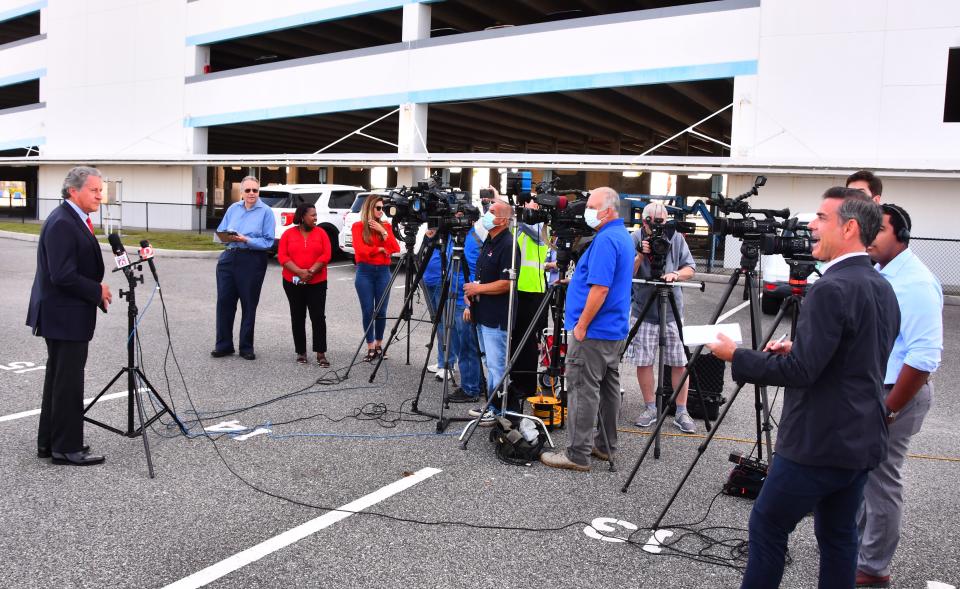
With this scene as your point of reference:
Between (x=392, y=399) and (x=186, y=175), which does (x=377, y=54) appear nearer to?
(x=186, y=175)

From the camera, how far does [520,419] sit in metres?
6.04

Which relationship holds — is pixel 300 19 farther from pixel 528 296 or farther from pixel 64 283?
pixel 64 283

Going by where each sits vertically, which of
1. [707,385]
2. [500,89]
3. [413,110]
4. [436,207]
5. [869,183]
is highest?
[500,89]

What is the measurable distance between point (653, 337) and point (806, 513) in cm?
358

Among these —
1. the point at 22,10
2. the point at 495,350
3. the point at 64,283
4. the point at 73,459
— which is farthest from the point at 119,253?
the point at 22,10

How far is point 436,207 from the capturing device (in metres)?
6.87

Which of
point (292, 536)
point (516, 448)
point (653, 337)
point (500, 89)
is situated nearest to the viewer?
point (292, 536)

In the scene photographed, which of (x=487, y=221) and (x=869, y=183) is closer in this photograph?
(x=869, y=183)

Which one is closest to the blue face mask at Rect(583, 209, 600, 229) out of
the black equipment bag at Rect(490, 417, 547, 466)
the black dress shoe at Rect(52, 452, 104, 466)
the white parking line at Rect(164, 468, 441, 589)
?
the black equipment bag at Rect(490, 417, 547, 466)

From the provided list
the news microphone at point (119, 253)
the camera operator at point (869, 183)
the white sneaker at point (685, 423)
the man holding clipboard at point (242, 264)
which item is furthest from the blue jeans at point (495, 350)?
the man holding clipboard at point (242, 264)

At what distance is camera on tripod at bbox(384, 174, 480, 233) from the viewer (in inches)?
267

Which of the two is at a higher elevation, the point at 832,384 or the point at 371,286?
Result: the point at 832,384

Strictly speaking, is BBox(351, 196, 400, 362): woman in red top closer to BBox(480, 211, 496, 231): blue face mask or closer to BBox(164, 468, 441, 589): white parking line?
BBox(480, 211, 496, 231): blue face mask

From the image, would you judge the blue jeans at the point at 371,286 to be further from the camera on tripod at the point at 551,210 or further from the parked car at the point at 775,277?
the parked car at the point at 775,277
